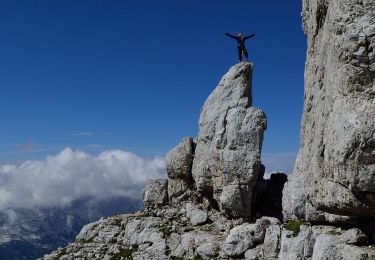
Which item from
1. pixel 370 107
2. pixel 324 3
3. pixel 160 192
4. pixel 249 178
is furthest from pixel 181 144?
pixel 370 107

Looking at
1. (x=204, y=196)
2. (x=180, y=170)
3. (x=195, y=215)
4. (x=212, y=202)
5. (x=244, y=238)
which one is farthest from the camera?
(x=180, y=170)

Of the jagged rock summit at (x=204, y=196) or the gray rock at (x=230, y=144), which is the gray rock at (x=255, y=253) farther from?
the gray rock at (x=230, y=144)

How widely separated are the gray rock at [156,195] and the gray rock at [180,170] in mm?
761

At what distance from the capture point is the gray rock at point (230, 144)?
5725cm

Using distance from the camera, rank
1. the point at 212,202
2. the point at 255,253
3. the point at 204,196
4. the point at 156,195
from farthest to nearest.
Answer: the point at 156,195
the point at 204,196
the point at 212,202
the point at 255,253

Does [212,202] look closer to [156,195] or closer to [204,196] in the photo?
[204,196]

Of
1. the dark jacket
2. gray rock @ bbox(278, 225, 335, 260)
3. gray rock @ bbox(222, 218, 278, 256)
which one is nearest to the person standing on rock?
the dark jacket

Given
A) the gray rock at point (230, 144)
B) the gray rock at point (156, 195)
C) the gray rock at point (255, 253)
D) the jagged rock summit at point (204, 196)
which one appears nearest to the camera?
the gray rock at point (255, 253)

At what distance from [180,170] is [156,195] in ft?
16.7

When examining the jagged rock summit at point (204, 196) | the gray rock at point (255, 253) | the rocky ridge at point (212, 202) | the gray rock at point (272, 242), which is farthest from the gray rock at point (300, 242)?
the jagged rock summit at point (204, 196)

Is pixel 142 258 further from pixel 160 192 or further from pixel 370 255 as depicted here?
pixel 370 255

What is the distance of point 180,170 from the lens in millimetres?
63875

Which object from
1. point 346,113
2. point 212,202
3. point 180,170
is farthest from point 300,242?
point 180,170

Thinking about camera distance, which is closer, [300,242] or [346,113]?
[346,113]
